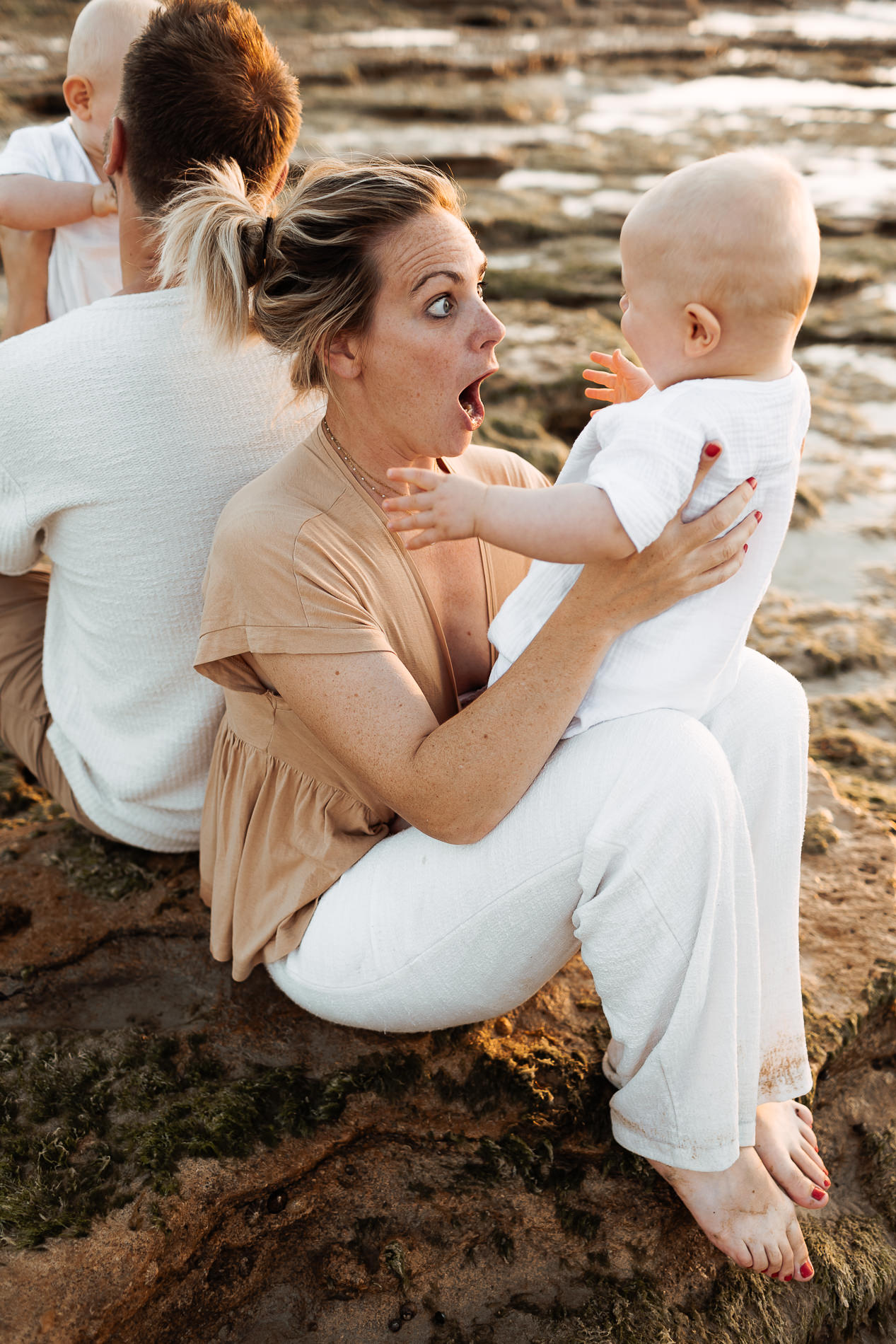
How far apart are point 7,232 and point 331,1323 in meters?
2.54

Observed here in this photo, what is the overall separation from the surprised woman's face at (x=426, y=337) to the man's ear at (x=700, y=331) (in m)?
0.36

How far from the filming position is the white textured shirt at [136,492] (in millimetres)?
1796

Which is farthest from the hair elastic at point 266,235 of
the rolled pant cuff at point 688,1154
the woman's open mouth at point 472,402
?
the rolled pant cuff at point 688,1154

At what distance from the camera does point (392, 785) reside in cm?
162

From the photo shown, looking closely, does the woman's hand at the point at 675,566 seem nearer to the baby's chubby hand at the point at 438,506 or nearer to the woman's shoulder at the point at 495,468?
the baby's chubby hand at the point at 438,506

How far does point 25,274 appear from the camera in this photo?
8.90 feet

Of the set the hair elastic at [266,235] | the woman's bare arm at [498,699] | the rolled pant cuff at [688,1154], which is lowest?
the rolled pant cuff at [688,1154]

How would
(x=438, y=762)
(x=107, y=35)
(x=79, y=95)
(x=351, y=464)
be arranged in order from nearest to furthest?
(x=438, y=762)
(x=351, y=464)
(x=107, y=35)
(x=79, y=95)

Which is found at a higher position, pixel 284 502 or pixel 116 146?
pixel 116 146

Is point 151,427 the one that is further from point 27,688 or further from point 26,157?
point 26,157

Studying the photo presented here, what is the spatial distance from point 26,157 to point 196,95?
968mm

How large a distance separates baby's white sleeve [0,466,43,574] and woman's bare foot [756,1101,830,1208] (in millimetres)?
1629

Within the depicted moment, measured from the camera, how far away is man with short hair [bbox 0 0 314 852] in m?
1.80

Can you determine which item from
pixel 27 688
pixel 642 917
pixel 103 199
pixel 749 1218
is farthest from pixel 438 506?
pixel 103 199
